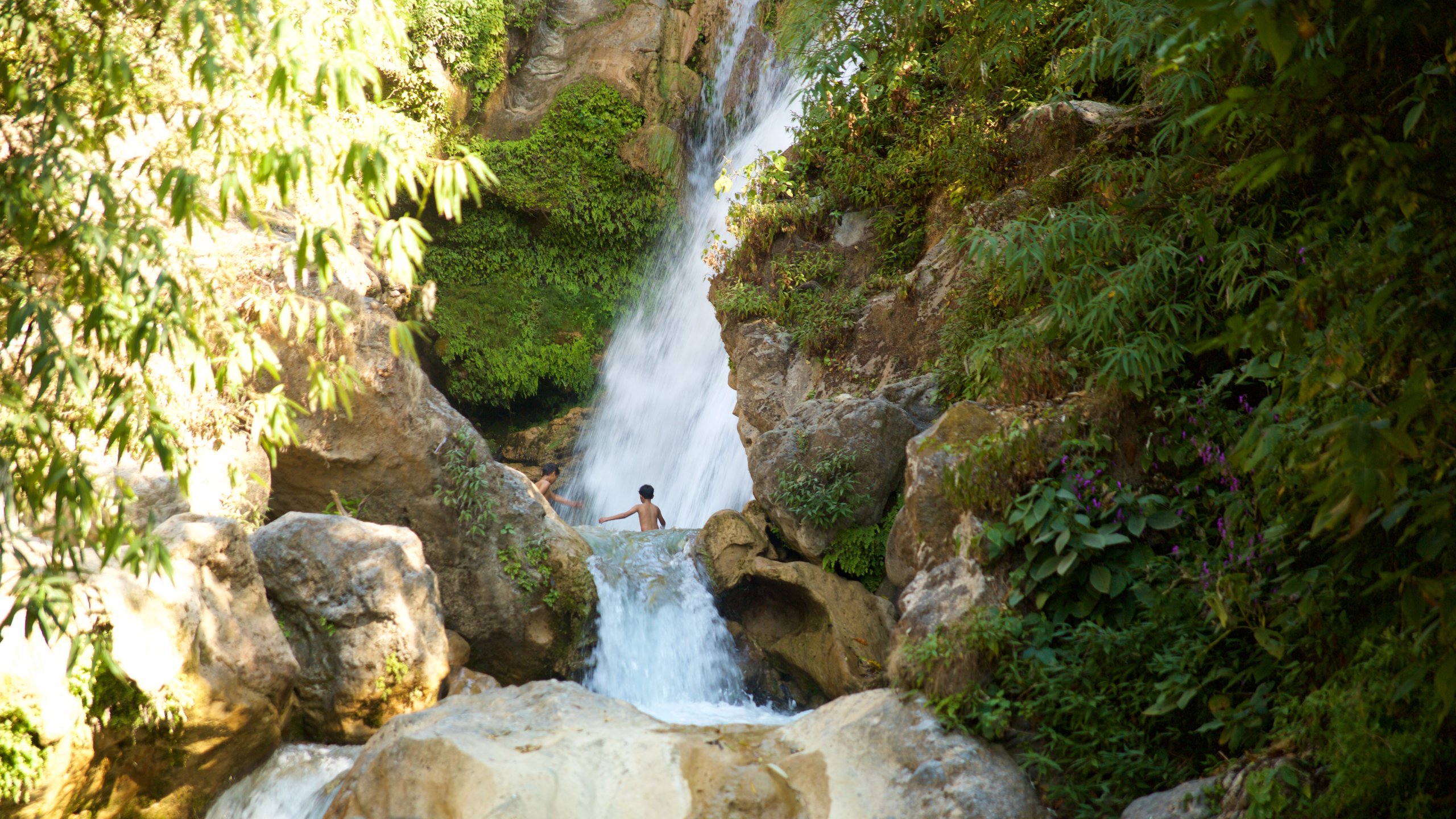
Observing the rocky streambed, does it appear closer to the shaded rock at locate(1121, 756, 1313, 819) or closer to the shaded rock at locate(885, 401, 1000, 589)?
the shaded rock at locate(1121, 756, 1313, 819)

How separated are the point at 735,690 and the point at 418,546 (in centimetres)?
321

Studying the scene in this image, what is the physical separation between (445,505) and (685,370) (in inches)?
251

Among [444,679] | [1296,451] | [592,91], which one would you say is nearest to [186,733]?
[444,679]

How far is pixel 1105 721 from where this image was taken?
421 cm

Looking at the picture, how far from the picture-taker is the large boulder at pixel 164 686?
409 cm

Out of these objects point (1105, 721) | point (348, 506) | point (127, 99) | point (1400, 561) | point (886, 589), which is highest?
point (127, 99)

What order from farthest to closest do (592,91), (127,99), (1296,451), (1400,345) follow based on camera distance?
(592,91), (1296,451), (127,99), (1400,345)

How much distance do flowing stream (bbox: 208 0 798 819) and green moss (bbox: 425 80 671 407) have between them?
0.59 meters

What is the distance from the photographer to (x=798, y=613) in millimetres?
7969

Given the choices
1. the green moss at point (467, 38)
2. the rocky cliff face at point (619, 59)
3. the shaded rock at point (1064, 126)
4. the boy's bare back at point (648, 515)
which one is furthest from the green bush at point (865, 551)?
the green moss at point (467, 38)

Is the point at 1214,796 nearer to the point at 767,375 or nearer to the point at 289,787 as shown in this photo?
the point at 289,787

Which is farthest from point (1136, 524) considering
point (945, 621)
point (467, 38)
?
point (467, 38)

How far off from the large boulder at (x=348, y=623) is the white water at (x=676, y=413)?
233 cm

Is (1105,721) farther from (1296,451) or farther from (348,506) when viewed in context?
(348,506)
